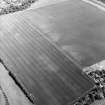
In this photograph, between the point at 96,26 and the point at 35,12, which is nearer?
the point at 96,26

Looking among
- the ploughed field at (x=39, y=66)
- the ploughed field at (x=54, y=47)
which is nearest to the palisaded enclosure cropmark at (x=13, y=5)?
the ploughed field at (x=54, y=47)

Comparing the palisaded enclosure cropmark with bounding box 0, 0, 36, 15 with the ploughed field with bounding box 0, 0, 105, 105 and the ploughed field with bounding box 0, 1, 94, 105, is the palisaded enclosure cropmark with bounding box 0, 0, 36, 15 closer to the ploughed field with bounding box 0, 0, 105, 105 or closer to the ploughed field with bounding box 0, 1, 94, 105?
the ploughed field with bounding box 0, 0, 105, 105

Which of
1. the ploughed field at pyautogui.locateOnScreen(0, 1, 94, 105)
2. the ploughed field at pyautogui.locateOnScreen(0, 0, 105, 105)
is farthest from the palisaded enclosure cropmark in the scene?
the ploughed field at pyautogui.locateOnScreen(0, 1, 94, 105)

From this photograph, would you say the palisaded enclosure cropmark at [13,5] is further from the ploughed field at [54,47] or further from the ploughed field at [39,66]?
the ploughed field at [39,66]

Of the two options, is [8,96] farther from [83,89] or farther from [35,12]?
[35,12]

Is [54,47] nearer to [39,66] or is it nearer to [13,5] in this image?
[39,66]

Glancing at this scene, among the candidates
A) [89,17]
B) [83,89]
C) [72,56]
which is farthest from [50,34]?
[83,89]

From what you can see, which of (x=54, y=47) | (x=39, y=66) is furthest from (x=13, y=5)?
(x=39, y=66)

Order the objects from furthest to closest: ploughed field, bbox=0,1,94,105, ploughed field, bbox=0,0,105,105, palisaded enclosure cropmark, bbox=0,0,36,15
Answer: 1. palisaded enclosure cropmark, bbox=0,0,36,15
2. ploughed field, bbox=0,0,105,105
3. ploughed field, bbox=0,1,94,105
